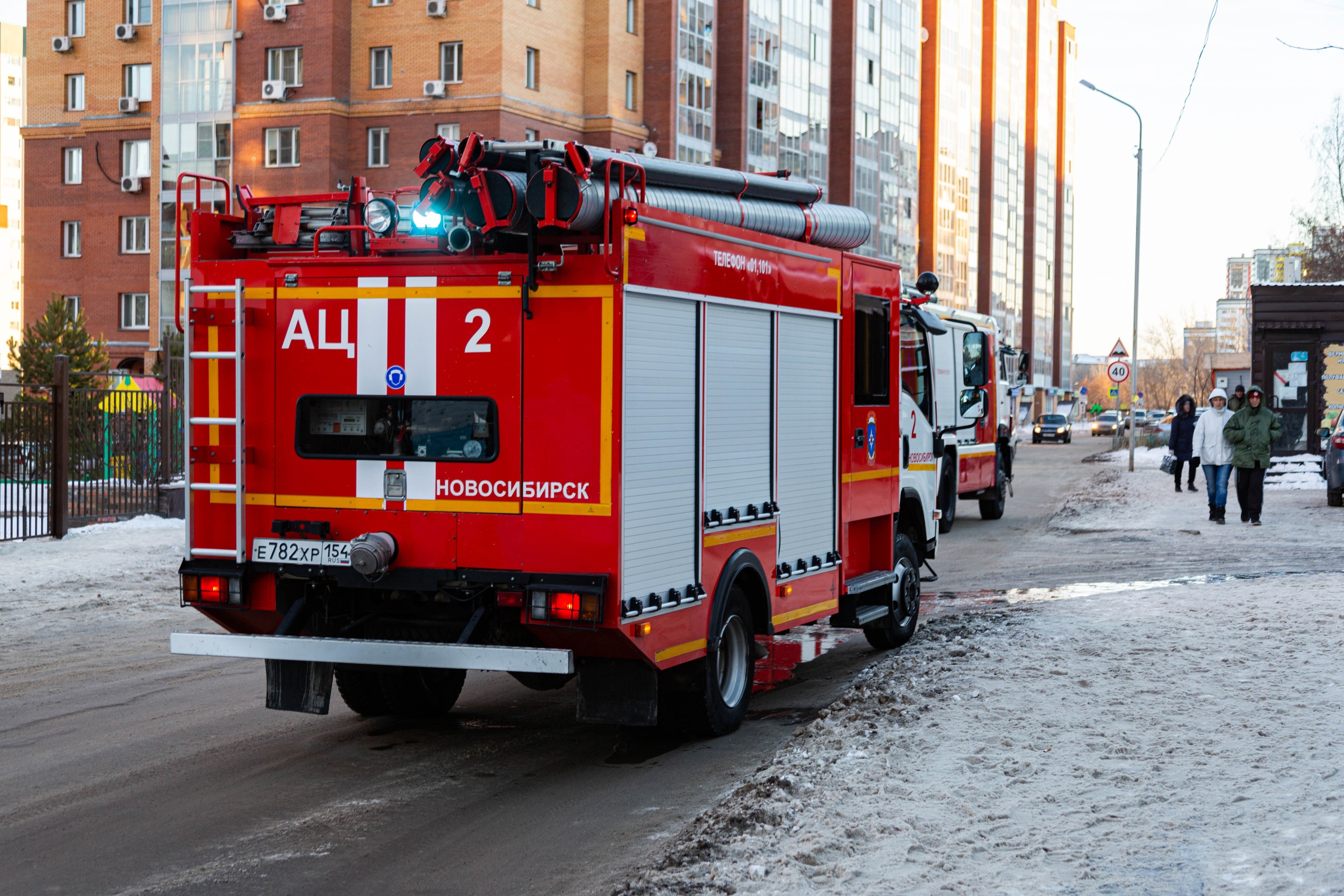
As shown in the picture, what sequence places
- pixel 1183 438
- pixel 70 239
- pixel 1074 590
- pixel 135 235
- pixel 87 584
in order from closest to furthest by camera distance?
pixel 1074 590
pixel 87 584
pixel 1183 438
pixel 135 235
pixel 70 239

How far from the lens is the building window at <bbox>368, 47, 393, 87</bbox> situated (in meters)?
56.2

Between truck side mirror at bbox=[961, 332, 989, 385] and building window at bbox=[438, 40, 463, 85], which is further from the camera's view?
building window at bbox=[438, 40, 463, 85]

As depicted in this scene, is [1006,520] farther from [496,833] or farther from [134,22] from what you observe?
[134,22]

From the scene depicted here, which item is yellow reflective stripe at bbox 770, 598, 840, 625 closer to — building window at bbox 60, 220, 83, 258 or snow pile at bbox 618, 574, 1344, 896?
snow pile at bbox 618, 574, 1344, 896

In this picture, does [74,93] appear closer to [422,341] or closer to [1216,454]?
[1216,454]

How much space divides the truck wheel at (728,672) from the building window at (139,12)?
59.4 metres

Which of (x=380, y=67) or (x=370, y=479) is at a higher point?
(x=380, y=67)

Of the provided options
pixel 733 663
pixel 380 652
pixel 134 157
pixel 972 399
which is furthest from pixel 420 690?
pixel 134 157

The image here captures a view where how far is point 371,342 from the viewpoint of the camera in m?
7.03

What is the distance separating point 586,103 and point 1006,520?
40210 mm

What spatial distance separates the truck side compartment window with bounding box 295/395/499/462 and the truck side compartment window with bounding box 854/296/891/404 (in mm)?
3250

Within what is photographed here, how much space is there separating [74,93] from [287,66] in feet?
37.8

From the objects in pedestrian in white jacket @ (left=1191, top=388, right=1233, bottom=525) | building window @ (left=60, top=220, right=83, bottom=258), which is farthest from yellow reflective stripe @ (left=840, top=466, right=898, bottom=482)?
building window @ (left=60, top=220, right=83, bottom=258)

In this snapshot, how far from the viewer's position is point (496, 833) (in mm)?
6109
